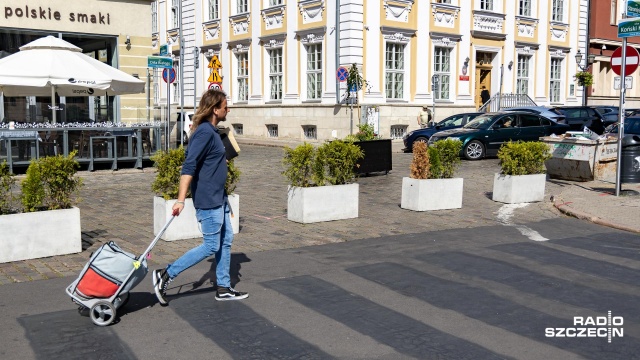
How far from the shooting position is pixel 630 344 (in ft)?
17.4

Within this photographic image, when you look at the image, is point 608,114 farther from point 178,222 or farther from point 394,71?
point 178,222

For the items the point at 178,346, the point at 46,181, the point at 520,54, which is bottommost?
the point at 178,346

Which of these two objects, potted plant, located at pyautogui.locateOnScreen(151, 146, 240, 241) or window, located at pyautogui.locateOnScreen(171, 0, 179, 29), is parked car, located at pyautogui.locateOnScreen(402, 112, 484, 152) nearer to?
potted plant, located at pyautogui.locateOnScreen(151, 146, 240, 241)

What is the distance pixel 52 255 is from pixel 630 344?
19.7 ft

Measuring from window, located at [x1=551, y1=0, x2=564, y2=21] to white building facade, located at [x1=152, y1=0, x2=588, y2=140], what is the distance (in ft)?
0.17

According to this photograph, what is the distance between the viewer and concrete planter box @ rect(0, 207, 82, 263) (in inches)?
311

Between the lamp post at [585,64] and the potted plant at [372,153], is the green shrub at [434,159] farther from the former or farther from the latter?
the lamp post at [585,64]

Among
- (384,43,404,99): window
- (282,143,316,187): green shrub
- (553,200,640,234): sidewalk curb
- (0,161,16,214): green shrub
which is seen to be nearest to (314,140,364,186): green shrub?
(282,143,316,187): green shrub

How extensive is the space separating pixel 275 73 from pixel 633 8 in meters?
21.0

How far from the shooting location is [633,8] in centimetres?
1300

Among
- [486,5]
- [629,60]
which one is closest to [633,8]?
[629,60]

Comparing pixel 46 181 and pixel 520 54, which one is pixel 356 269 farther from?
pixel 520 54

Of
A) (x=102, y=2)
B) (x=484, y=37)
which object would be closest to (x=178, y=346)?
(x=102, y=2)

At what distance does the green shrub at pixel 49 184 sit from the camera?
8.05 metres
